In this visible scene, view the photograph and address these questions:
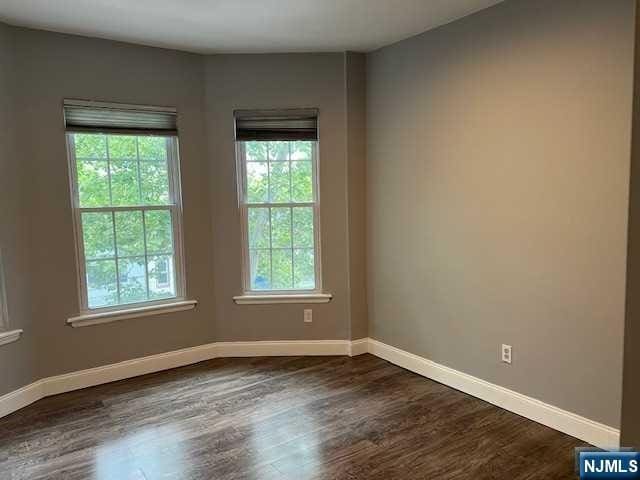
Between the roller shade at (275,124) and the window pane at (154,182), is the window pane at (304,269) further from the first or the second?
the window pane at (154,182)

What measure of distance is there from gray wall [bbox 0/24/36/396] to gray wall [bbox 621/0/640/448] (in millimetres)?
3311

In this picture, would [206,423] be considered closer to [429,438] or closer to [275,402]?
[275,402]

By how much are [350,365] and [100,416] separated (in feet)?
5.90

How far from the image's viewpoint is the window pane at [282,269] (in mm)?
3934

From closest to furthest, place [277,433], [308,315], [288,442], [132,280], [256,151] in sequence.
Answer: [288,442]
[277,433]
[132,280]
[256,151]
[308,315]

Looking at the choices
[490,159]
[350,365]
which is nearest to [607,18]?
[490,159]

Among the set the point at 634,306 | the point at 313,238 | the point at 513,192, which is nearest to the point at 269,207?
the point at 313,238

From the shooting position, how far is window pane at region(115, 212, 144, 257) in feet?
11.4

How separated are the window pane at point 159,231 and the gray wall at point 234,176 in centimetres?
35

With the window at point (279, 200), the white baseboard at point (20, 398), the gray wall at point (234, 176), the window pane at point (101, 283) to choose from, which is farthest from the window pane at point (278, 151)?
the white baseboard at point (20, 398)

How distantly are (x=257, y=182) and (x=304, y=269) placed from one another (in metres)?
0.82

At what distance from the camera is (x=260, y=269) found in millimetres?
3951

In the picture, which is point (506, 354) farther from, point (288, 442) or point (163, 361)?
point (163, 361)
